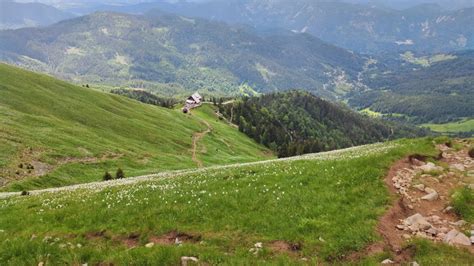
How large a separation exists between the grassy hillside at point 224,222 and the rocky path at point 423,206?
0.58 meters

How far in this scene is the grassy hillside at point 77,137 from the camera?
6115 centimetres

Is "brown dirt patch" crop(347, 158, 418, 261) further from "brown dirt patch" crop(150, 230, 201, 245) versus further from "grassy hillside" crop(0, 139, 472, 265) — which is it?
"brown dirt patch" crop(150, 230, 201, 245)

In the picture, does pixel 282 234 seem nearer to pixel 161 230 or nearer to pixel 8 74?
pixel 161 230

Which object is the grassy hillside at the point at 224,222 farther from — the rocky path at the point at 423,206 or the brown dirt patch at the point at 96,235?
the rocky path at the point at 423,206

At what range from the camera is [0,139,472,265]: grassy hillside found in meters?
15.3

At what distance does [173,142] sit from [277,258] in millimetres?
98744

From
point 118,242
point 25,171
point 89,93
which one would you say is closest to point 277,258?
point 118,242

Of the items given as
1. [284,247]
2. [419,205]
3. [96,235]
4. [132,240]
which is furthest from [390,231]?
[96,235]

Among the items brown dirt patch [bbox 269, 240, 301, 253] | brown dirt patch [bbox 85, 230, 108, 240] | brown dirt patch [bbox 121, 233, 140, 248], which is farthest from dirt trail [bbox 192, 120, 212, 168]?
brown dirt patch [bbox 269, 240, 301, 253]

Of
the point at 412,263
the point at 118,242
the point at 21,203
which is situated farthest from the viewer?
the point at 21,203

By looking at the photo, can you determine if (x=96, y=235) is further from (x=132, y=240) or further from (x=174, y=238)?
(x=174, y=238)

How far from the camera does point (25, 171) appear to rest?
184 feet

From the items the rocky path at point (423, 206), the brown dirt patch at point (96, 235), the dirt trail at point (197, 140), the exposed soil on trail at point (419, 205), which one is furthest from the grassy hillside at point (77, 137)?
the rocky path at point (423, 206)

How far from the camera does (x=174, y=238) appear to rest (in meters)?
A: 17.4
